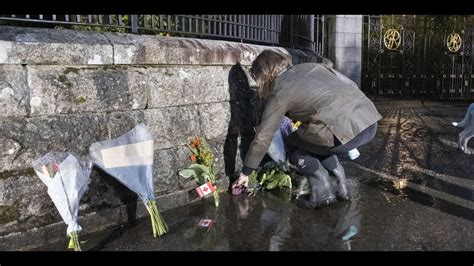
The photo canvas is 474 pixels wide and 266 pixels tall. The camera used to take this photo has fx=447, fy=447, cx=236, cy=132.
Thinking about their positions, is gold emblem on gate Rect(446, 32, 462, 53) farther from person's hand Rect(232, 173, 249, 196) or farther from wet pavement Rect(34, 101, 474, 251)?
person's hand Rect(232, 173, 249, 196)

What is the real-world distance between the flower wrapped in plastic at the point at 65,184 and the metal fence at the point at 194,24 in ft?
4.28

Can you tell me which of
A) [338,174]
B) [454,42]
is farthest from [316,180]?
[454,42]

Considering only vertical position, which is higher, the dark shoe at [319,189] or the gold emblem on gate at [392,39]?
the gold emblem on gate at [392,39]

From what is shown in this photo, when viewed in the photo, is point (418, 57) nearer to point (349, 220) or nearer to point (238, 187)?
point (238, 187)

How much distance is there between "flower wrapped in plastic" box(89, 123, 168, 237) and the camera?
3461 millimetres

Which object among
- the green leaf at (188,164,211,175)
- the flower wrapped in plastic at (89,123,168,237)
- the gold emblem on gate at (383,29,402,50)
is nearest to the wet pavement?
the flower wrapped in plastic at (89,123,168,237)

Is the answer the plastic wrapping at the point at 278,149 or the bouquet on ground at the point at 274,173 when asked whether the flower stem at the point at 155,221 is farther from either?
the plastic wrapping at the point at 278,149

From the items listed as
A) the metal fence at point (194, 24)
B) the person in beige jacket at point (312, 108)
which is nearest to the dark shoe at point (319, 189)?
the person in beige jacket at point (312, 108)

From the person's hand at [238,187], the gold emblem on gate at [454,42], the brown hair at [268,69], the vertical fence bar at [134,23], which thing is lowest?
the person's hand at [238,187]

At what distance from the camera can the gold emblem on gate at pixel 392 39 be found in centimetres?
1383

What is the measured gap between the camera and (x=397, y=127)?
936 centimetres

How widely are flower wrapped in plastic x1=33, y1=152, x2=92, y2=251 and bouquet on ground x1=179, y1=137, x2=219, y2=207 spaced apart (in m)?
1.19

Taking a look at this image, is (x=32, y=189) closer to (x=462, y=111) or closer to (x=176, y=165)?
(x=176, y=165)

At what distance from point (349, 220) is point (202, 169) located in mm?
1430
